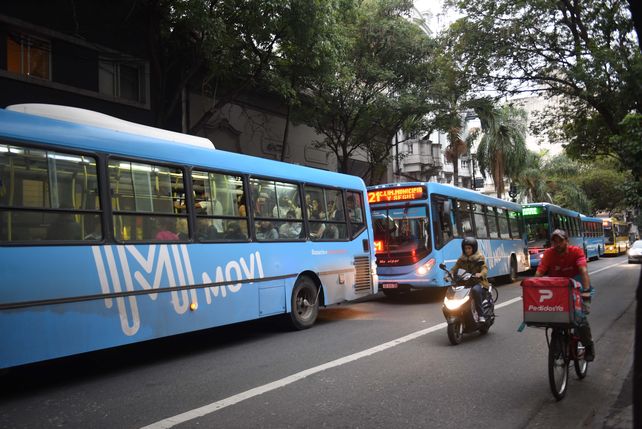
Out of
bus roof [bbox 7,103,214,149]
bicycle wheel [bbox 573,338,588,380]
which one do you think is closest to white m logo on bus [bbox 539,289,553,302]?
bicycle wheel [bbox 573,338,588,380]

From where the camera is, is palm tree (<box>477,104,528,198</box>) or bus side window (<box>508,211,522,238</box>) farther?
palm tree (<box>477,104,528,198</box>)

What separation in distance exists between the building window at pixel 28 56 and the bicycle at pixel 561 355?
41.4 feet

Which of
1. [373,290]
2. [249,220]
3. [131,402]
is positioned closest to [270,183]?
[249,220]

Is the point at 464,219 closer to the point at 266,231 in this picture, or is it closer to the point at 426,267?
the point at 426,267

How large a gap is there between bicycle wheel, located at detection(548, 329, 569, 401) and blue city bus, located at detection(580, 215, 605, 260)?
28.8 m

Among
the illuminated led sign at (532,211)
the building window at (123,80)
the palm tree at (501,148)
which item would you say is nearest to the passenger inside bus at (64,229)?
the building window at (123,80)

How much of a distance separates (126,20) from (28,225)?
406 inches

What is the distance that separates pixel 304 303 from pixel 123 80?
9221 mm

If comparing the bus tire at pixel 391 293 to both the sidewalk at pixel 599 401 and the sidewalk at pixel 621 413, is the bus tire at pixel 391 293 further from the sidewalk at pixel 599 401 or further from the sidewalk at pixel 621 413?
the sidewalk at pixel 621 413

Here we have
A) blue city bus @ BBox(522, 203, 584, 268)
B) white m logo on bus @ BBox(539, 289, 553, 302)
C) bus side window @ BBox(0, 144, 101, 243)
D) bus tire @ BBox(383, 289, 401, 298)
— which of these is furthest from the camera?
blue city bus @ BBox(522, 203, 584, 268)

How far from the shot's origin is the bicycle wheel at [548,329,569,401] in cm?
509

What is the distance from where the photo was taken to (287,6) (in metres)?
12.1

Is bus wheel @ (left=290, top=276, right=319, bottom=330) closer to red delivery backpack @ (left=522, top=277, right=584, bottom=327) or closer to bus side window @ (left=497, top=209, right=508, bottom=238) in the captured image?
red delivery backpack @ (left=522, top=277, right=584, bottom=327)

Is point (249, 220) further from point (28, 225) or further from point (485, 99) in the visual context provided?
point (485, 99)
